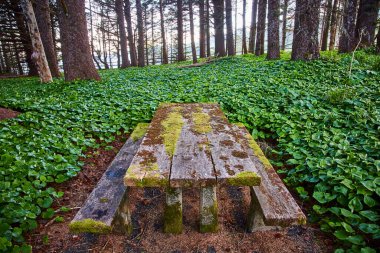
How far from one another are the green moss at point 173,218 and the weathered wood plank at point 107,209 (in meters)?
0.36

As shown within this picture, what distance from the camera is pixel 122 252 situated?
190 cm

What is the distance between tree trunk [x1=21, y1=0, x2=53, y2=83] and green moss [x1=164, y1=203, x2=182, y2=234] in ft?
25.5

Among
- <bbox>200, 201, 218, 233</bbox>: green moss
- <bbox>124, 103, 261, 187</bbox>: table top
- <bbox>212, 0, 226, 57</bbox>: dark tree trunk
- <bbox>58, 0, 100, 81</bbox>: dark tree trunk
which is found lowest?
<bbox>200, 201, 218, 233</bbox>: green moss

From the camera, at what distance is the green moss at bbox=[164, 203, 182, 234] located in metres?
1.93

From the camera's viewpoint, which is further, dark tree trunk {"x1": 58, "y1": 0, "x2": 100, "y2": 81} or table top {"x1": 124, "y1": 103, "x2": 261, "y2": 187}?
dark tree trunk {"x1": 58, "y1": 0, "x2": 100, "y2": 81}

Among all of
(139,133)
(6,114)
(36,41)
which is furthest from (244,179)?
(36,41)

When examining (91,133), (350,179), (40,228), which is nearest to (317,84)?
(350,179)

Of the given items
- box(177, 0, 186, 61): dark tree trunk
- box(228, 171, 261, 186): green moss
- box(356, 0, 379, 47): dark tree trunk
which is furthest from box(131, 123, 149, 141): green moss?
box(177, 0, 186, 61): dark tree trunk

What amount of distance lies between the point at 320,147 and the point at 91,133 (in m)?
3.53

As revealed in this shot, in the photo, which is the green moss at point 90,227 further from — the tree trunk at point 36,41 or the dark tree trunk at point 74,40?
the tree trunk at point 36,41

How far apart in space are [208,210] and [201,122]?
99 cm

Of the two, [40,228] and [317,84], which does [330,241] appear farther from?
[317,84]

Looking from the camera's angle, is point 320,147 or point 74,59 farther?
point 74,59

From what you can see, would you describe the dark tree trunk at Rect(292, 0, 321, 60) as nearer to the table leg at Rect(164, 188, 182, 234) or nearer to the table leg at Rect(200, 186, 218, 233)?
the table leg at Rect(200, 186, 218, 233)
